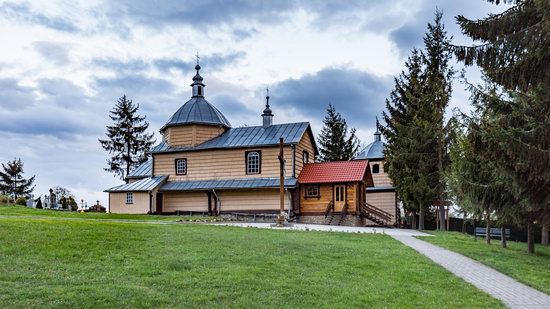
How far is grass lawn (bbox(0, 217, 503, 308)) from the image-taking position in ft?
25.3

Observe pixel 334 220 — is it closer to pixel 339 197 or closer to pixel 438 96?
pixel 339 197

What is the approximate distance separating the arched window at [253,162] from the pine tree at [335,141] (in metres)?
21.8

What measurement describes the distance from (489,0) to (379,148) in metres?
28.4

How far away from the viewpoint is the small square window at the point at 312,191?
31141 millimetres

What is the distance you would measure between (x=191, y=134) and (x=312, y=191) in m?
8.67

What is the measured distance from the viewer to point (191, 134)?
33.8 m

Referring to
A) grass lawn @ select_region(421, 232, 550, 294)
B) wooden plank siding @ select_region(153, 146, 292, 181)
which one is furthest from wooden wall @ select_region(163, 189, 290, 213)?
grass lawn @ select_region(421, 232, 550, 294)

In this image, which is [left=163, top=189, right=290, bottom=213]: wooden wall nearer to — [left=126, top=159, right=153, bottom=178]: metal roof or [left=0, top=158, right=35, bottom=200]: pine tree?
[left=126, top=159, right=153, bottom=178]: metal roof

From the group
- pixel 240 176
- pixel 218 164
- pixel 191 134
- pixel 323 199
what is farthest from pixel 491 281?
pixel 191 134

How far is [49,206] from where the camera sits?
37656 millimetres

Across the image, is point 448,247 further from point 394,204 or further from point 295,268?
point 394,204

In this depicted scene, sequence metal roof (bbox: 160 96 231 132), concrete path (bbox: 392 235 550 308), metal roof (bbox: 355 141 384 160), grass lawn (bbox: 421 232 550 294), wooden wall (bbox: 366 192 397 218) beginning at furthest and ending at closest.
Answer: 1. metal roof (bbox: 355 141 384 160)
2. wooden wall (bbox: 366 192 397 218)
3. metal roof (bbox: 160 96 231 132)
4. grass lawn (bbox: 421 232 550 294)
5. concrete path (bbox: 392 235 550 308)

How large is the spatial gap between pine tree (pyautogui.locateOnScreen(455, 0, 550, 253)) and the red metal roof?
17016 millimetres

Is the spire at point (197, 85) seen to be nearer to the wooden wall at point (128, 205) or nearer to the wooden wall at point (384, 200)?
the wooden wall at point (128, 205)
